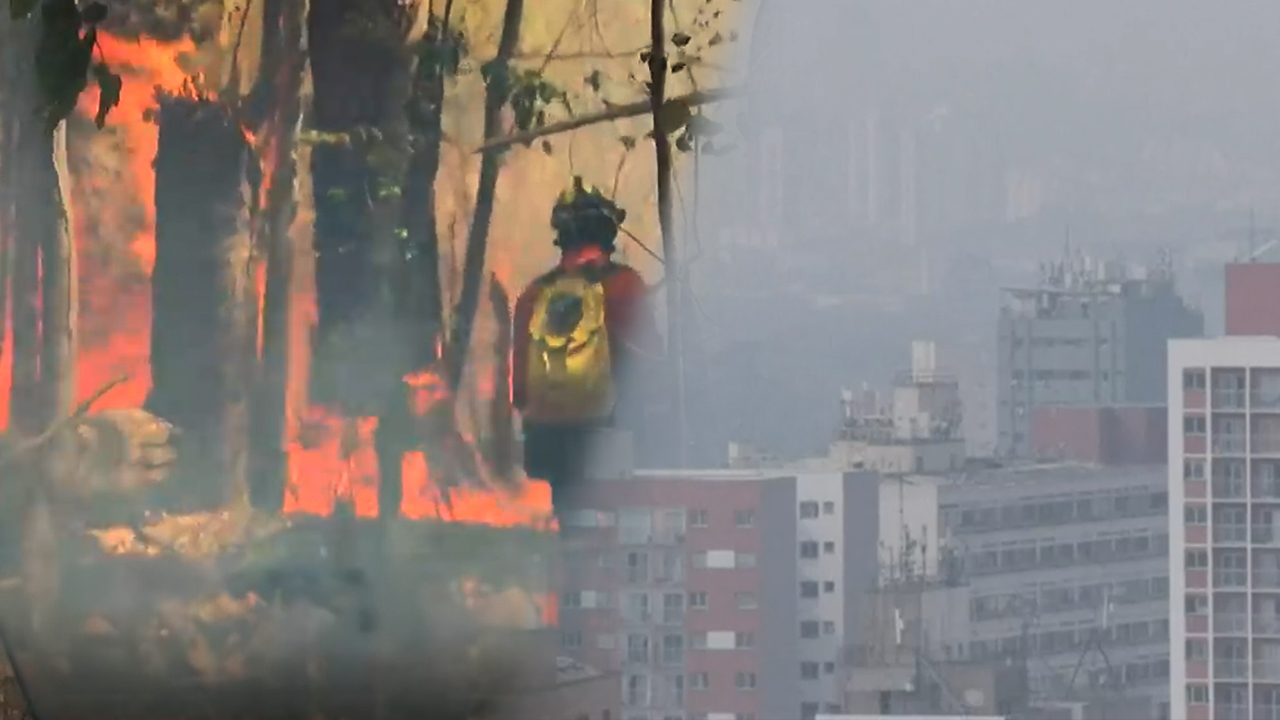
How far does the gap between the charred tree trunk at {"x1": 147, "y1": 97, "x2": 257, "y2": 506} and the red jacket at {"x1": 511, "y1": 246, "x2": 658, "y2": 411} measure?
306 mm

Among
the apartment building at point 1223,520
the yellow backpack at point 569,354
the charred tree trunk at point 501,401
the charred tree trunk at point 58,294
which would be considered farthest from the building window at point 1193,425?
the charred tree trunk at point 58,294

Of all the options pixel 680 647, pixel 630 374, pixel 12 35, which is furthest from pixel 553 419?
pixel 12 35

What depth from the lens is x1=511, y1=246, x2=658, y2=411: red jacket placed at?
2.57 metres

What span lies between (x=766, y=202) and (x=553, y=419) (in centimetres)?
34

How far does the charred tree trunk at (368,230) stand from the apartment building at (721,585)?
0.26 metres

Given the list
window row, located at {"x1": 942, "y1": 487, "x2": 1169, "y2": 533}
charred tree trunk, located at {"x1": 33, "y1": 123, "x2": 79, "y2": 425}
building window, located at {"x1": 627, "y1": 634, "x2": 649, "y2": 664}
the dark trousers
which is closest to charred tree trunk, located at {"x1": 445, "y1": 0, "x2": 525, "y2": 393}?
the dark trousers

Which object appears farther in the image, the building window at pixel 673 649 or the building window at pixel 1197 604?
the building window at pixel 673 649

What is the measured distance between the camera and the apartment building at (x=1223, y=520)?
2.33 meters

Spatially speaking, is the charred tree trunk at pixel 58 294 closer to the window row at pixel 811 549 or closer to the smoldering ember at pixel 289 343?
the smoldering ember at pixel 289 343

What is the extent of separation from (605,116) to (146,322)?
0.57 m

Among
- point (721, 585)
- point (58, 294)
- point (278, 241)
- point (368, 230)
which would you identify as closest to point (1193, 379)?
point (721, 585)

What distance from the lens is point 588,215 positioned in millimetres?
2578

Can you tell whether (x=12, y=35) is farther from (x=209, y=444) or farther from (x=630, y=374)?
(x=630, y=374)

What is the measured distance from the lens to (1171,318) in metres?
2.34
